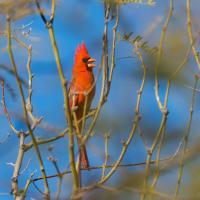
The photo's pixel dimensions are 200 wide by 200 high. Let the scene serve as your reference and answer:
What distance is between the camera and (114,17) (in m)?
1.86

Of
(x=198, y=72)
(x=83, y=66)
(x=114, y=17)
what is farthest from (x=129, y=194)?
(x=83, y=66)

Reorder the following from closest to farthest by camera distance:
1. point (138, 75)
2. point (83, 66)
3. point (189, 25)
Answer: point (138, 75) < point (189, 25) < point (83, 66)

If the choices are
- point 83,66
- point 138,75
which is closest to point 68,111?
point 138,75

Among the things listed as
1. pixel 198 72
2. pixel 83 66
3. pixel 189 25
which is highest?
pixel 189 25

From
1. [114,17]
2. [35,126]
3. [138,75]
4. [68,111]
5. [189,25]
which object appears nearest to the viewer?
[138,75]

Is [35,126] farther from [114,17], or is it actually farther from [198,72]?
[198,72]

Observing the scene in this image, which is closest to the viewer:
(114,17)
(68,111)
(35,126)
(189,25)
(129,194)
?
(129,194)

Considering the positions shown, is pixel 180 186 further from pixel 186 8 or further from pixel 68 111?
pixel 186 8

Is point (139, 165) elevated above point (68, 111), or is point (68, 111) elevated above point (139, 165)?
point (68, 111)

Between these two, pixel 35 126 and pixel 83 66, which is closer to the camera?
pixel 35 126

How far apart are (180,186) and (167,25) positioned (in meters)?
0.66

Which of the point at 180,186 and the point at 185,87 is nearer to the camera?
the point at 180,186

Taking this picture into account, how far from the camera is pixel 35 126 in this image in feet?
6.64

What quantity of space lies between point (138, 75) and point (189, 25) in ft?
1.19
